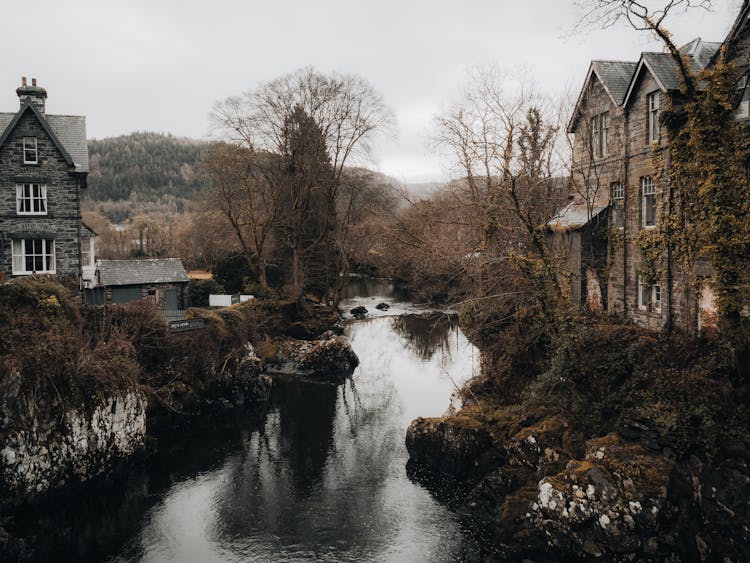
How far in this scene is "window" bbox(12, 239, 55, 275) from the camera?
2478 centimetres

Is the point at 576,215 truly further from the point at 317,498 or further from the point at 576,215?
the point at 317,498

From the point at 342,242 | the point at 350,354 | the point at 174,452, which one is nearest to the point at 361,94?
the point at 342,242

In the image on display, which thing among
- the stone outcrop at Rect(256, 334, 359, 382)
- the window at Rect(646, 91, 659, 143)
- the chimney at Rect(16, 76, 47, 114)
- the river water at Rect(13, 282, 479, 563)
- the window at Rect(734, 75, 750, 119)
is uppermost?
the chimney at Rect(16, 76, 47, 114)

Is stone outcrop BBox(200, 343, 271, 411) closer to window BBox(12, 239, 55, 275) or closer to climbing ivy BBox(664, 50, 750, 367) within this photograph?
window BBox(12, 239, 55, 275)

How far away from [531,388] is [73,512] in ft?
46.3

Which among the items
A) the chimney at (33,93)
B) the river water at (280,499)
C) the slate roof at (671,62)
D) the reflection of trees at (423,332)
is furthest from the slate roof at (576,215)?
the chimney at (33,93)

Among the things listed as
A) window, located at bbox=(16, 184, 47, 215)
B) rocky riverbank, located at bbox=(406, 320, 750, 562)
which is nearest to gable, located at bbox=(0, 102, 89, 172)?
window, located at bbox=(16, 184, 47, 215)

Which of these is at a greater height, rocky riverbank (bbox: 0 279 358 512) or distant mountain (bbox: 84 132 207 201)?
distant mountain (bbox: 84 132 207 201)

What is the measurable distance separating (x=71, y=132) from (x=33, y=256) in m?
6.20

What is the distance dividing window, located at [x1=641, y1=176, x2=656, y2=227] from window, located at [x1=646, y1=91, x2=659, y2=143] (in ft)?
4.47

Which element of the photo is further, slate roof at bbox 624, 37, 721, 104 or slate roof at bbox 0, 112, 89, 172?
slate roof at bbox 0, 112, 89, 172

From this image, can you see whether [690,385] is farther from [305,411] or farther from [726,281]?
[305,411]

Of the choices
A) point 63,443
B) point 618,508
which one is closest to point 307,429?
point 63,443

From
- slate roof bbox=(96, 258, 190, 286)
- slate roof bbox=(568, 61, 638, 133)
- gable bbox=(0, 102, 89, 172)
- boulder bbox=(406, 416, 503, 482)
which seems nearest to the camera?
boulder bbox=(406, 416, 503, 482)
